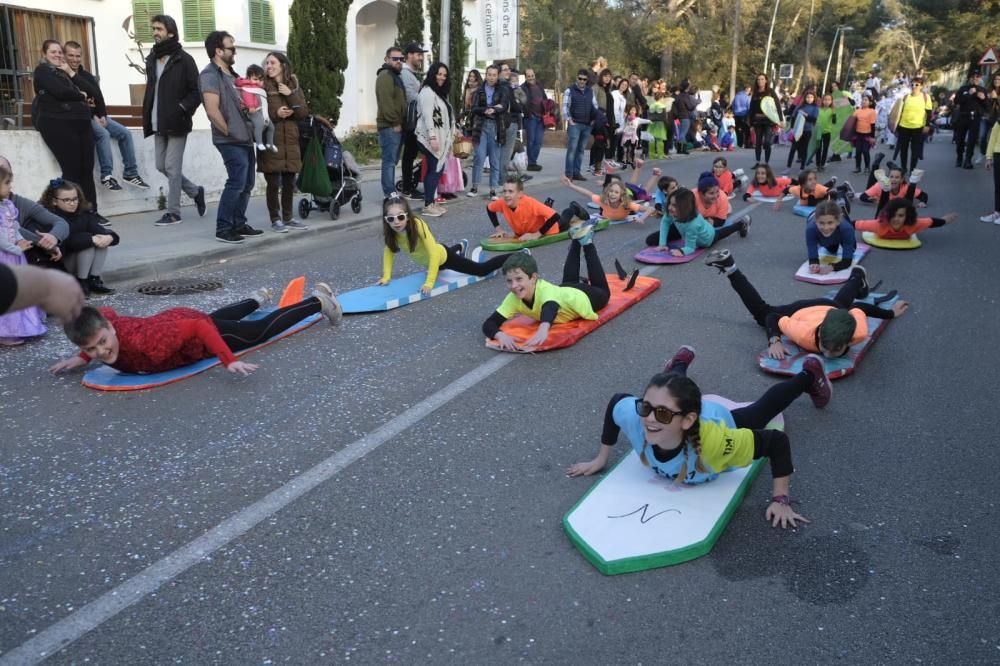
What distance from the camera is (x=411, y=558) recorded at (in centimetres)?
346

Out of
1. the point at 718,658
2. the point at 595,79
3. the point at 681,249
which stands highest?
the point at 595,79

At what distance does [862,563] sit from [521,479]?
61.3 inches

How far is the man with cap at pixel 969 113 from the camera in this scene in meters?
17.5

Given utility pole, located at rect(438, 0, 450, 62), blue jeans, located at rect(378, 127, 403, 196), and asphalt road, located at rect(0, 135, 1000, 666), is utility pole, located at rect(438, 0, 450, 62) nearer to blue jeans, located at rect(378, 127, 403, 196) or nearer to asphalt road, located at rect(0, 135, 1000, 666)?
blue jeans, located at rect(378, 127, 403, 196)

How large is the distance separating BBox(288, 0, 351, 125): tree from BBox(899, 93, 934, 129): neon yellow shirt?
10.5m

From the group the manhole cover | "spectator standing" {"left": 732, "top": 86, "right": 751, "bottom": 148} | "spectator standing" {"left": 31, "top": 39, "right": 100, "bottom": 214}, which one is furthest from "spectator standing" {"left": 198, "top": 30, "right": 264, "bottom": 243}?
"spectator standing" {"left": 732, "top": 86, "right": 751, "bottom": 148}

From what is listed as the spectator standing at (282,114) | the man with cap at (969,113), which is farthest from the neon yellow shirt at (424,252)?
the man with cap at (969,113)

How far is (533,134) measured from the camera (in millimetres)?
18484

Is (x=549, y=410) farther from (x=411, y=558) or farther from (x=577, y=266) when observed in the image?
(x=577, y=266)

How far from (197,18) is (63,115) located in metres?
8.21

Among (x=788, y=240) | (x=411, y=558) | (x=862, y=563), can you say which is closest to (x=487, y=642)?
(x=411, y=558)

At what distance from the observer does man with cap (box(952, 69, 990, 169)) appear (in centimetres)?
1752

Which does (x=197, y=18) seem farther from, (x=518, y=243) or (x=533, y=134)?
(x=518, y=243)

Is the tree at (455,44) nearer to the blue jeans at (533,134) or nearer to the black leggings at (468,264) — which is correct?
the blue jeans at (533,134)
